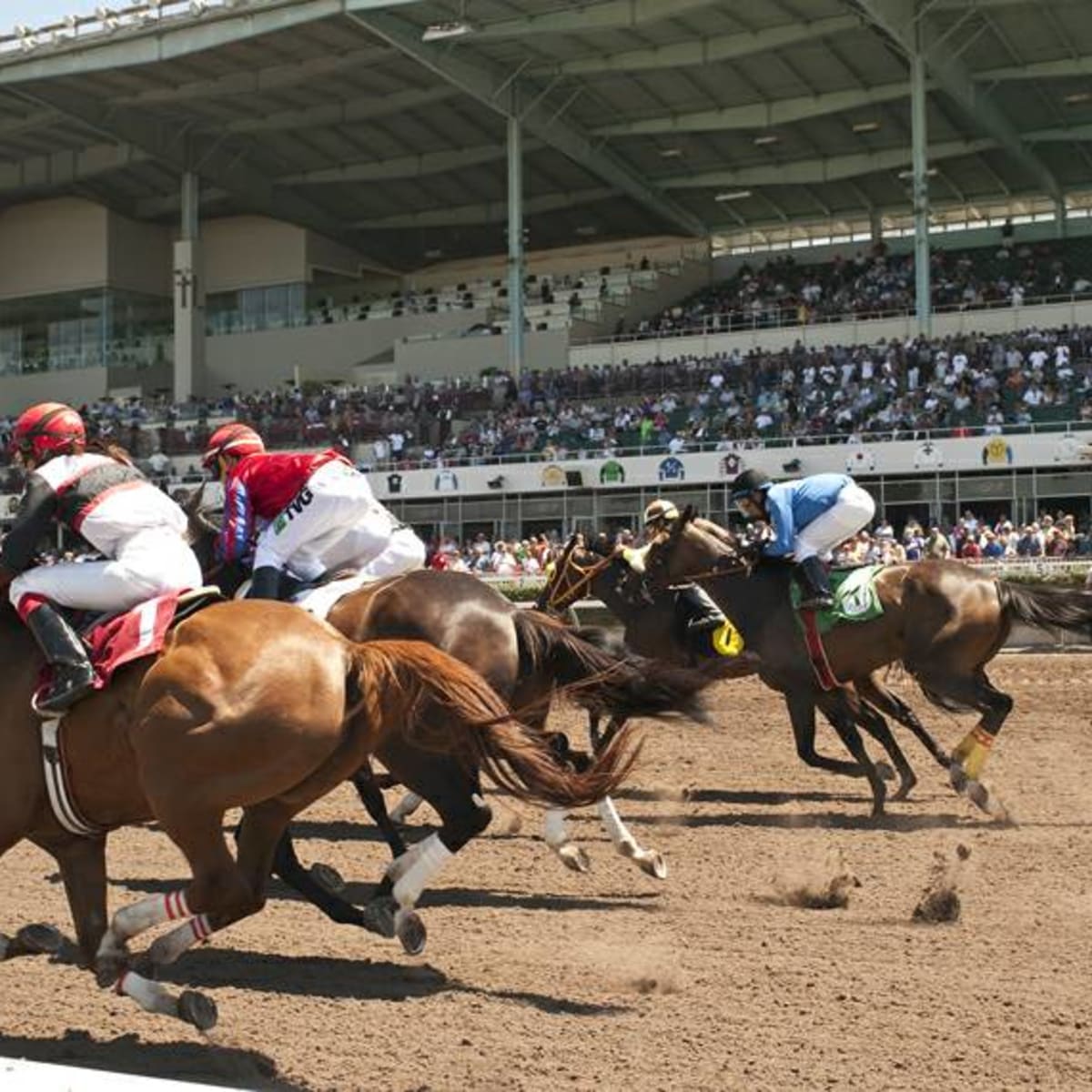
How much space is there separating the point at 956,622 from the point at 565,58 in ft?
93.9

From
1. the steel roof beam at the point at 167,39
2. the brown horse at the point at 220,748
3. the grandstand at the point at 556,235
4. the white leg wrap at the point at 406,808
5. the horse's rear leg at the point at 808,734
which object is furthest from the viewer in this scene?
the steel roof beam at the point at 167,39

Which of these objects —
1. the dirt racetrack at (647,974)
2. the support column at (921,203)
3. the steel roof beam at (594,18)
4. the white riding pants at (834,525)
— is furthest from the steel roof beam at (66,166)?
the dirt racetrack at (647,974)

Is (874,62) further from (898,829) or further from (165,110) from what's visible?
(898,829)

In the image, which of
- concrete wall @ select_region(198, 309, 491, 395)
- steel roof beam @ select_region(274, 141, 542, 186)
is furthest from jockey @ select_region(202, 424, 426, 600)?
concrete wall @ select_region(198, 309, 491, 395)

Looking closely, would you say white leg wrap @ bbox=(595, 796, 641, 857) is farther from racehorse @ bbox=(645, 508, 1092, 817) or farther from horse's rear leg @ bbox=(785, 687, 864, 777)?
racehorse @ bbox=(645, 508, 1092, 817)

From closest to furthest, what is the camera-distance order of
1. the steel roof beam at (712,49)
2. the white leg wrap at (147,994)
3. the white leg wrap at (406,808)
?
1. the white leg wrap at (147,994)
2. the white leg wrap at (406,808)
3. the steel roof beam at (712,49)

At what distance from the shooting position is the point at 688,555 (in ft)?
32.0

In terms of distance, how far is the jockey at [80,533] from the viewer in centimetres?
495

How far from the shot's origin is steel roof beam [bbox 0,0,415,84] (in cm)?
3344

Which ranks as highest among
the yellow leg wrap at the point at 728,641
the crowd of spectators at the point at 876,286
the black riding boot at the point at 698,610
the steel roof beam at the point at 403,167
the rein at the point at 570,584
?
the steel roof beam at the point at 403,167

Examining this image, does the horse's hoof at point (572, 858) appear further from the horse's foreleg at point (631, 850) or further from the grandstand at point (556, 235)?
the grandstand at point (556, 235)

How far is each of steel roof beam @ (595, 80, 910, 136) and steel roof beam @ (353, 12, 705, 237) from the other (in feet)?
3.17

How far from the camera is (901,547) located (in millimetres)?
21438

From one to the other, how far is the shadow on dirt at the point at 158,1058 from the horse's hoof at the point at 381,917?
109 cm
